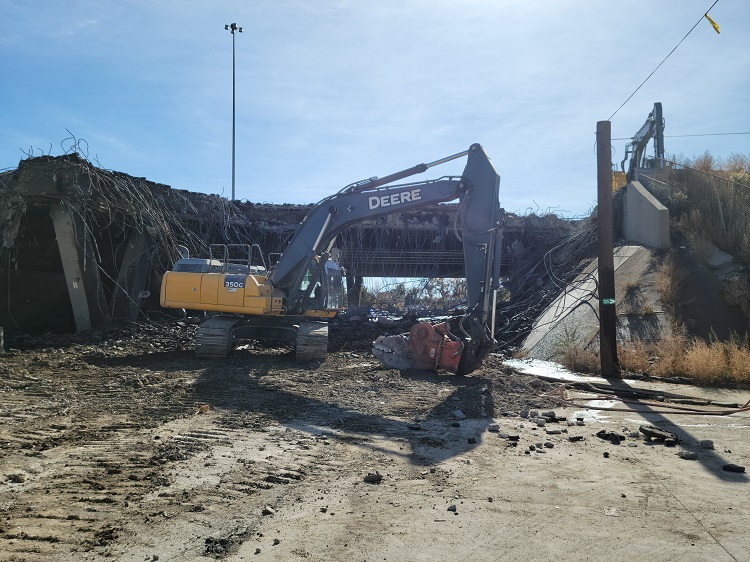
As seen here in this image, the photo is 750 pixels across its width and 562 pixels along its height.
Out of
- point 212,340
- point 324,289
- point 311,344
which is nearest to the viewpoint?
point 311,344

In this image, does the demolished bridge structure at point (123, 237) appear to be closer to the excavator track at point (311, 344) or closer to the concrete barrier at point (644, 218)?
the concrete barrier at point (644, 218)

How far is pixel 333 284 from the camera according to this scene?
619 inches

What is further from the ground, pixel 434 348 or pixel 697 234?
pixel 697 234

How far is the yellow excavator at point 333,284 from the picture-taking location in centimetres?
1188

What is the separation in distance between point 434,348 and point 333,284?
14.4ft

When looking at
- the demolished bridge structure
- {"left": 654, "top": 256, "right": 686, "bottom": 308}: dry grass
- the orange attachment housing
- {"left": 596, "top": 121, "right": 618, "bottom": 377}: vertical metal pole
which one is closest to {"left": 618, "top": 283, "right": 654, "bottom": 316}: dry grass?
{"left": 654, "top": 256, "right": 686, "bottom": 308}: dry grass

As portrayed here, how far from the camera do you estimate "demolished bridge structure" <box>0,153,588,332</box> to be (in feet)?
53.1

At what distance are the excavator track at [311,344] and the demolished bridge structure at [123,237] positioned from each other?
5.77 metres

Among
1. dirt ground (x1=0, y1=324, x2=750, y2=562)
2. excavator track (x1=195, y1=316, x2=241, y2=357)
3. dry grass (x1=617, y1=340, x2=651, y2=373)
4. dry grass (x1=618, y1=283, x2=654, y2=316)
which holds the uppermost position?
dry grass (x1=618, y1=283, x2=654, y2=316)

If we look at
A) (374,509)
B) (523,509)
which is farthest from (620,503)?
(374,509)

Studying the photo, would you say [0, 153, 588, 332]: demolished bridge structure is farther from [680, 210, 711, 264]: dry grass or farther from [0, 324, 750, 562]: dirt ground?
[0, 324, 750, 562]: dirt ground

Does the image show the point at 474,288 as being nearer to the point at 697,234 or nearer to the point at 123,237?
the point at 697,234

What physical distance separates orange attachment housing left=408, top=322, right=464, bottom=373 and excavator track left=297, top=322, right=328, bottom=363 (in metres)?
2.29

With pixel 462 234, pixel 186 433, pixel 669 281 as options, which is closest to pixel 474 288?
pixel 462 234
